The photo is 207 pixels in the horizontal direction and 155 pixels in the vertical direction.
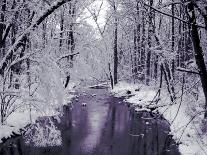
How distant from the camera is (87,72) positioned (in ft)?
79.0

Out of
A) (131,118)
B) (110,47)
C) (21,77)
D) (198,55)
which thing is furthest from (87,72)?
(110,47)

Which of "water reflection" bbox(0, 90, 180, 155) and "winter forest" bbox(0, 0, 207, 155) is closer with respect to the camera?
"winter forest" bbox(0, 0, 207, 155)

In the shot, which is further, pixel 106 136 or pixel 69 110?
pixel 69 110

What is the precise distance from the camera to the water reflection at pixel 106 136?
13.6 meters

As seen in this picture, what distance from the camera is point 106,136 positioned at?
647 inches

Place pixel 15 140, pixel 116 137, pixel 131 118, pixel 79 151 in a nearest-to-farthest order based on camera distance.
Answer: pixel 79 151
pixel 15 140
pixel 116 137
pixel 131 118

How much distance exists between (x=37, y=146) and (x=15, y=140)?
4.11ft

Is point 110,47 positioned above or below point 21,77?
above

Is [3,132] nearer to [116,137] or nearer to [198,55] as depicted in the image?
[116,137]

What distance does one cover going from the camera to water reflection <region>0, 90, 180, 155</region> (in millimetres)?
13562

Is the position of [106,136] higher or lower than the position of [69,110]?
lower

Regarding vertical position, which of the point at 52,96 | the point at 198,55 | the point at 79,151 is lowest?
the point at 79,151

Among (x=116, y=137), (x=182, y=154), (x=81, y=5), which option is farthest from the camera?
(x=81, y=5)

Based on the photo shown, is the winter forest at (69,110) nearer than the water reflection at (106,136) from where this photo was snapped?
Yes
